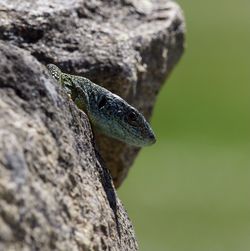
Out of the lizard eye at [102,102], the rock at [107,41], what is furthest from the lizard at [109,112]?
the rock at [107,41]

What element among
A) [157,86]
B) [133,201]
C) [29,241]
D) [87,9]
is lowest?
[133,201]

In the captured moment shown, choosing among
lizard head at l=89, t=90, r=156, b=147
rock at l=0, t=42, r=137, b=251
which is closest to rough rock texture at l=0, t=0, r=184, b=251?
rock at l=0, t=42, r=137, b=251

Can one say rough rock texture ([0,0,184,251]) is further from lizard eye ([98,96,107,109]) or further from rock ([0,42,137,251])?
lizard eye ([98,96,107,109])

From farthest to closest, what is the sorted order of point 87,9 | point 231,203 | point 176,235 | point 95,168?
point 231,203 < point 176,235 < point 87,9 < point 95,168

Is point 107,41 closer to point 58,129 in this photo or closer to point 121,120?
point 121,120

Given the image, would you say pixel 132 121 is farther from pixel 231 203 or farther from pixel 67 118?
pixel 231 203

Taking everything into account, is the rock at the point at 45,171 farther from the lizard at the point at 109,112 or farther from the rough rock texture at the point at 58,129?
the lizard at the point at 109,112

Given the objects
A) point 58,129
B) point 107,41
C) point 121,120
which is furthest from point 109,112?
point 58,129

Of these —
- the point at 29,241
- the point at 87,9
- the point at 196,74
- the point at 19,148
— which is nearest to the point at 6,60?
the point at 19,148

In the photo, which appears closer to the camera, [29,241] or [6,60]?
[29,241]
